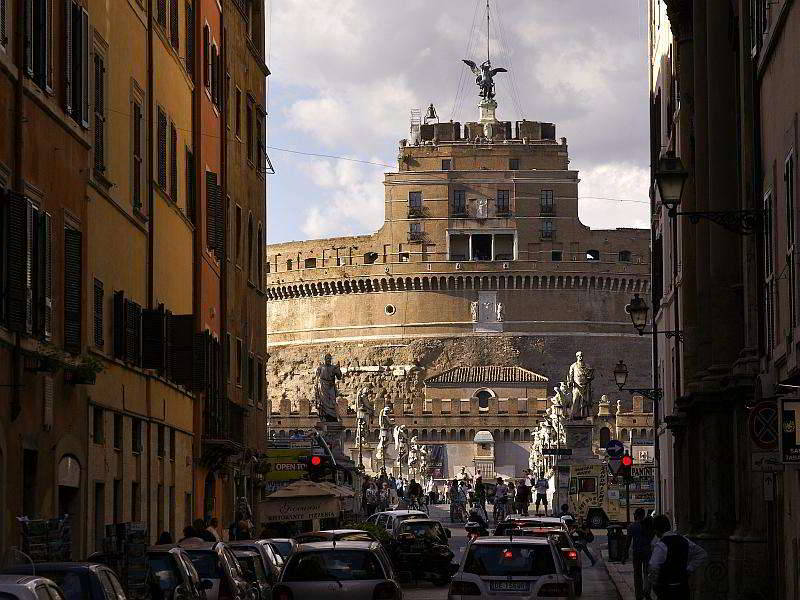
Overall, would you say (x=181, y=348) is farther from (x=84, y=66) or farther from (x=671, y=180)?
(x=671, y=180)

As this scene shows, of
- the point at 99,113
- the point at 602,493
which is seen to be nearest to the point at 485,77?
the point at 602,493

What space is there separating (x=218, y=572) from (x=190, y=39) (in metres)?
15.4

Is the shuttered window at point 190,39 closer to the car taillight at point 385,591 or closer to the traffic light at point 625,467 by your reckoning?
the traffic light at point 625,467

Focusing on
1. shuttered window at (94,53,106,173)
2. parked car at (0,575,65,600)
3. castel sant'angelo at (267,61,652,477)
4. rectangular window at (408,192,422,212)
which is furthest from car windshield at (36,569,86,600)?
rectangular window at (408,192,422,212)

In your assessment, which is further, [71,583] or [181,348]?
[181,348]

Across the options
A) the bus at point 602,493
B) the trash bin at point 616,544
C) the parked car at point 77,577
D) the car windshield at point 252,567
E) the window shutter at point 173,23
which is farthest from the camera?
the bus at point 602,493

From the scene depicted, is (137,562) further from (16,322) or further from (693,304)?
(693,304)

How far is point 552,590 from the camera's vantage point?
1648 centimetres

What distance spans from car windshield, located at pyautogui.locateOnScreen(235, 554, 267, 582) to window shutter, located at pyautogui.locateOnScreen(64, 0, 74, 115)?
15.9 feet

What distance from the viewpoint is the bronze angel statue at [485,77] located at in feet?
452

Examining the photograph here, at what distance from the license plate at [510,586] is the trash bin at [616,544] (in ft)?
61.9

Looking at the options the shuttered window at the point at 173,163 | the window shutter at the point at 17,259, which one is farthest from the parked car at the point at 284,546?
the window shutter at the point at 17,259

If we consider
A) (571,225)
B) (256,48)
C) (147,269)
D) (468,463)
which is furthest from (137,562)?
(571,225)

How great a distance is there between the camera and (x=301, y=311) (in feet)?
427
